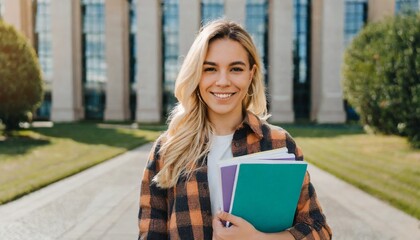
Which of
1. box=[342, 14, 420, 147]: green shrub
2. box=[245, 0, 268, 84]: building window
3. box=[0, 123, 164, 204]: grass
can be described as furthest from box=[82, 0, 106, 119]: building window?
box=[342, 14, 420, 147]: green shrub

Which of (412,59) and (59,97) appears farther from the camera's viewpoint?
(59,97)

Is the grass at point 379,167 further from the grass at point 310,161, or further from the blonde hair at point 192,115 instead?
the blonde hair at point 192,115

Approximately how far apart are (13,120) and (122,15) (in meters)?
23.7

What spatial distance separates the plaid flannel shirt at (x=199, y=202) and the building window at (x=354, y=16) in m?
49.5

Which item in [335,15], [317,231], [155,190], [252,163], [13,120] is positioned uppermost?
[335,15]

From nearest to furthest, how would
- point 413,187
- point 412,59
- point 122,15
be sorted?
point 413,187 → point 412,59 → point 122,15

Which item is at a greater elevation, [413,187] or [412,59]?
[412,59]

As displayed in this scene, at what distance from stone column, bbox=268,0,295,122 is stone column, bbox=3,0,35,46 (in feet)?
72.1

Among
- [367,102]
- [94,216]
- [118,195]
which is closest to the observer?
[94,216]

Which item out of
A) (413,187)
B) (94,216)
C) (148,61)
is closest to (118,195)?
(94,216)

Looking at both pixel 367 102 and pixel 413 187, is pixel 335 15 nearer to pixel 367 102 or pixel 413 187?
pixel 367 102

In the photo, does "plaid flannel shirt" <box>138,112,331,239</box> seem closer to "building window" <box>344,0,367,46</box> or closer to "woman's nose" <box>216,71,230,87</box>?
"woman's nose" <box>216,71,230,87</box>

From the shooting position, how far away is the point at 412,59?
1917 cm

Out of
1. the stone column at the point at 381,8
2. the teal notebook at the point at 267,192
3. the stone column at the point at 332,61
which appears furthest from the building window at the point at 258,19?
the teal notebook at the point at 267,192
